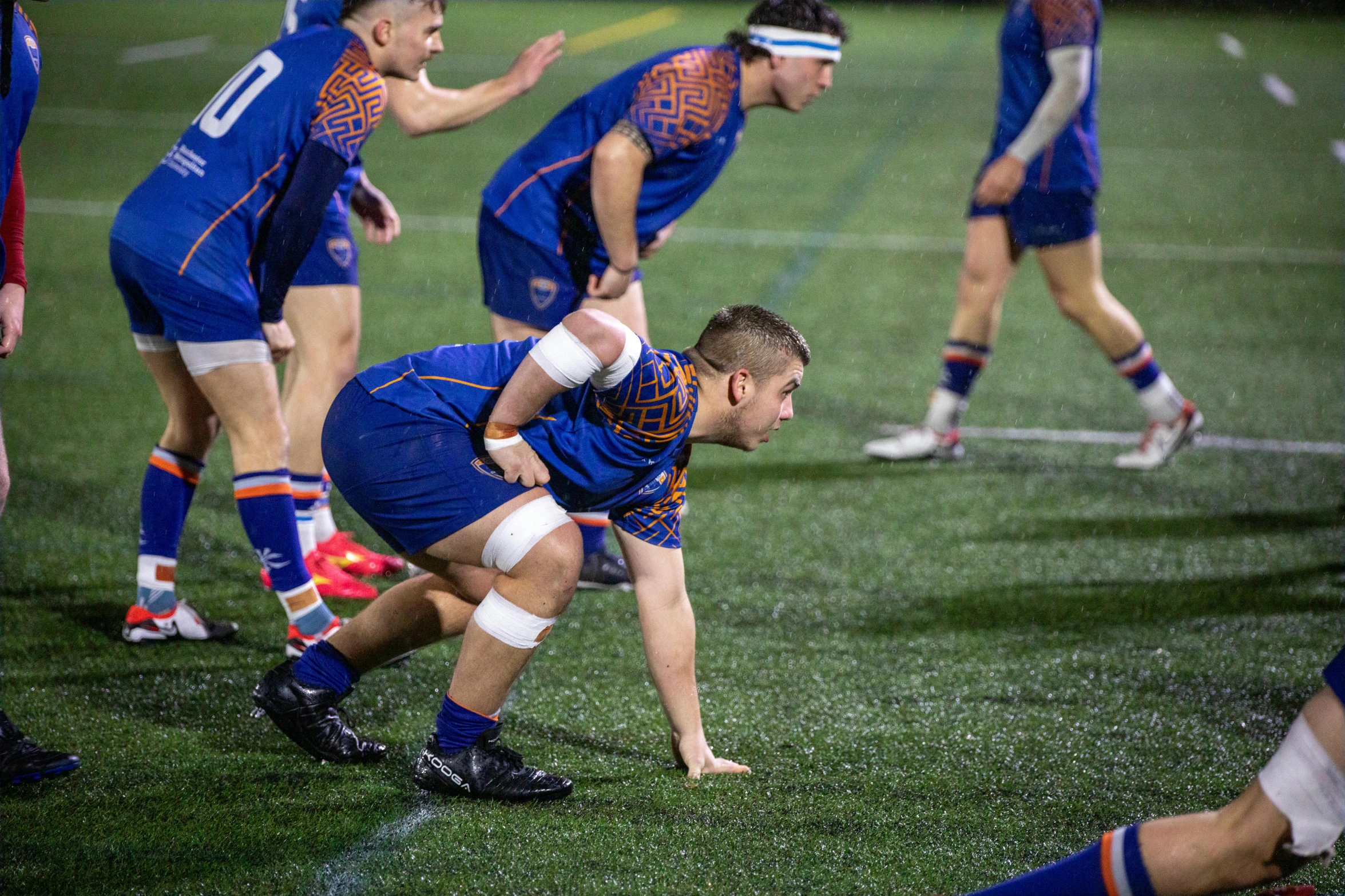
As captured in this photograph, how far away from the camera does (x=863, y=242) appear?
379 inches

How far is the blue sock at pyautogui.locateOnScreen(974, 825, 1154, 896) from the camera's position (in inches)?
81.4

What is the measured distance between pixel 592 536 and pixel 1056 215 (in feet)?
8.01

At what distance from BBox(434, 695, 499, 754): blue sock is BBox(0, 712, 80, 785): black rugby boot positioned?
81 cm

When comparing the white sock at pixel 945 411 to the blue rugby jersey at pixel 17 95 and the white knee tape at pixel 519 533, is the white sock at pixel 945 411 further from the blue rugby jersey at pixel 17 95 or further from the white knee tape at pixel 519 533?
the blue rugby jersey at pixel 17 95

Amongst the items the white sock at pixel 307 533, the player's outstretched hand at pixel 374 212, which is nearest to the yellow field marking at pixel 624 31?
the player's outstretched hand at pixel 374 212

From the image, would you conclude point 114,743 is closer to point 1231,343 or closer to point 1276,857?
point 1276,857

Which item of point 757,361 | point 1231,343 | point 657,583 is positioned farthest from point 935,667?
point 1231,343

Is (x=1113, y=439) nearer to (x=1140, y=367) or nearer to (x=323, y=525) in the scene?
(x=1140, y=367)

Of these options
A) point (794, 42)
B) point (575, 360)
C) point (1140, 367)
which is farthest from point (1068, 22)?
point (575, 360)

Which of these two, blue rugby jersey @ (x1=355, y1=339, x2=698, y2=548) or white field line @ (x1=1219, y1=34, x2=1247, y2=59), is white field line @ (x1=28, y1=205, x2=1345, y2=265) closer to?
blue rugby jersey @ (x1=355, y1=339, x2=698, y2=548)

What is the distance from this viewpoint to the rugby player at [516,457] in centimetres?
264

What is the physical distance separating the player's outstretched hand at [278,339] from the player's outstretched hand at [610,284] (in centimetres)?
105

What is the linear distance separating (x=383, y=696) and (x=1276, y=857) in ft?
6.97

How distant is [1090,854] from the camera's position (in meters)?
2.12
